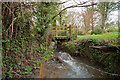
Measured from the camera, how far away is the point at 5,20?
7.13ft

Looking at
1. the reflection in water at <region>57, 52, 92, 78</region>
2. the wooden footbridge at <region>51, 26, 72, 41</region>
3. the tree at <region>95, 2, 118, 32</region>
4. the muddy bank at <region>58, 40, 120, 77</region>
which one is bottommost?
the reflection in water at <region>57, 52, 92, 78</region>

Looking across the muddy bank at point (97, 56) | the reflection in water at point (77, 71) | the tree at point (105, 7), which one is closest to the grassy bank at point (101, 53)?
the muddy bank at point (97, 56)

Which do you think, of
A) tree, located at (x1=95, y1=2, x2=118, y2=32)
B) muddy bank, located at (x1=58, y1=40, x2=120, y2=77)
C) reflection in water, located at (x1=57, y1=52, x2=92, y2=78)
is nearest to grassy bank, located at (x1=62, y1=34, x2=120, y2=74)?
muddy bank, located at (x1=58, y1=40, x2=120, y2=77)

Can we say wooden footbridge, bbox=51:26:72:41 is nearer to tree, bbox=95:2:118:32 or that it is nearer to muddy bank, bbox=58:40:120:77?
muddy bank, bbox=58:40:120:77

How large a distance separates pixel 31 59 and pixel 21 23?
127 centimetres

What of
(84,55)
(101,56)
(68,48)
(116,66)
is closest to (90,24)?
(68,48)

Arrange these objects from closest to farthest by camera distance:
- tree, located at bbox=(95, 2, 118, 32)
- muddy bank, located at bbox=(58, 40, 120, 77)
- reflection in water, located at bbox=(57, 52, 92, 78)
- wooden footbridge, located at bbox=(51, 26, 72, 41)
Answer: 1. muddy bank, located at bbox=(58, 40, 120, 77)
2. reflection in water, located at bbox=(57, 52, 92, 78)
3. tree, located at bbox=(95, 2, 118, 32)
4. wooden footbridge, located at bbox=(51, 26, 72, 41)

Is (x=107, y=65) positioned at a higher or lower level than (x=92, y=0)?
lower

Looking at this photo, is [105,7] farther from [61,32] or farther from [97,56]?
[61,32]

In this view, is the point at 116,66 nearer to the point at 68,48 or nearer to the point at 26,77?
the point at 26,77

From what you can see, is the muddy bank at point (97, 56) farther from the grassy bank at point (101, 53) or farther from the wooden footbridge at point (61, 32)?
the wooden footbridge at point (61, 32)

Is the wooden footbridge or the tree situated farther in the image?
the wooden footbridge

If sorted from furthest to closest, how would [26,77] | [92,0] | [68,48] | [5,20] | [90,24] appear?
1. [90,24]
2. [68,48]
3. [92,0]
4. [26,77]
5. [5,20]

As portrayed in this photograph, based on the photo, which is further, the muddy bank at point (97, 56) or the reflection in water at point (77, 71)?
the reflection in water at point (77, 71)
